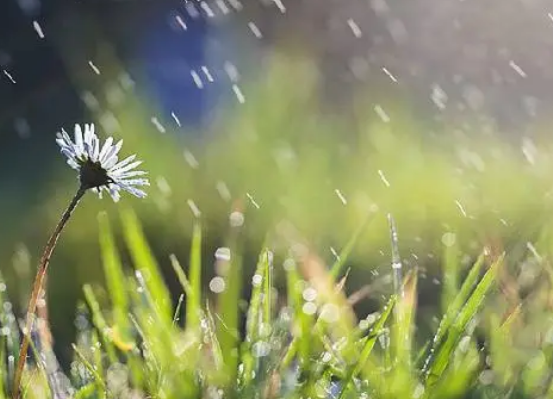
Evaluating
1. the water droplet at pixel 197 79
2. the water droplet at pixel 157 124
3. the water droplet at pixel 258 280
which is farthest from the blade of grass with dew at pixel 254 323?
the water droplet at pixel 197 79

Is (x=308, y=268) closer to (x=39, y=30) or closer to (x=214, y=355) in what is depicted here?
(x=214, y=355)

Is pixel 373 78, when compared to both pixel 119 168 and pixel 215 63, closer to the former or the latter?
pixel 215 63

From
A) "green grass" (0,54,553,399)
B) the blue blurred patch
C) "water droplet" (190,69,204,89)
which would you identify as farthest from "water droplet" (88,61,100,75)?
"green grass" (0,54,553,399)

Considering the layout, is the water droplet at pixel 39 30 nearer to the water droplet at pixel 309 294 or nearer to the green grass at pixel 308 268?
the green grass at pixel 308 268

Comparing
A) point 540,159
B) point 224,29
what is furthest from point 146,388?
point 224,29

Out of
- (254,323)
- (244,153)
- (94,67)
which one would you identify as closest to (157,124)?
(244,153)

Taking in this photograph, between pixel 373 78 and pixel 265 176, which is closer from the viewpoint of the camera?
pixel 265 176

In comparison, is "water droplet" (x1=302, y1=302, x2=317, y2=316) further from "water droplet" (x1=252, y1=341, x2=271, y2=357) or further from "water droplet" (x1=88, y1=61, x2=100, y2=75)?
"water droplet" (x1=88, y1=61, x2=100, y2=75)
